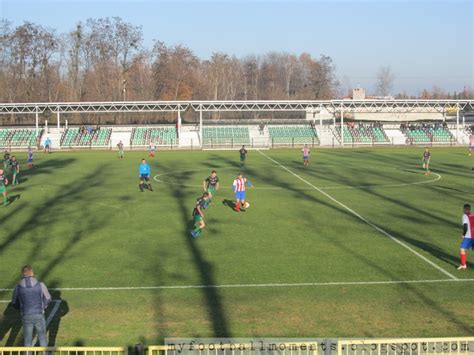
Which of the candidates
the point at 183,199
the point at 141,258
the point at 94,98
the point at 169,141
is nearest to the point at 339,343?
the point at 141,258

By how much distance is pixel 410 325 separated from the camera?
1120cm

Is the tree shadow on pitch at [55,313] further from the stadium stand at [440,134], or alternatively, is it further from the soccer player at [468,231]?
the stadium stand at [440,134]

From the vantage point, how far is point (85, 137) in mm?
70438

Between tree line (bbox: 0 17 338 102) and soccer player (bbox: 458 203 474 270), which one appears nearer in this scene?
soccer player (bbox: 458 203 474 270)

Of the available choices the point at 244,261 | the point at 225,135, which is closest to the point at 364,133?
the point at 225,135

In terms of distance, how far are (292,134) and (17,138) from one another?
3233 cm

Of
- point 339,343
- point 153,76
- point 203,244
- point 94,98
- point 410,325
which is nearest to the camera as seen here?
point 339,343

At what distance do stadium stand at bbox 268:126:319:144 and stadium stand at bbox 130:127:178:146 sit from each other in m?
12.0

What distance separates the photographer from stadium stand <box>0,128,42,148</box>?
6756 centimetres

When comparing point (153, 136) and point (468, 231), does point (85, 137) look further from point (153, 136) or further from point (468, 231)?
point (468, 231)

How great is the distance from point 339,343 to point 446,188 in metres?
24.2

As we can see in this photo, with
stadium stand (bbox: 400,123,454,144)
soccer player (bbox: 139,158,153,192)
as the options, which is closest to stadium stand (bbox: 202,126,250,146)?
stadium stand (bbox: 400,123,454,144)

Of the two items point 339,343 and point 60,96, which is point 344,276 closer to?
point 339,343

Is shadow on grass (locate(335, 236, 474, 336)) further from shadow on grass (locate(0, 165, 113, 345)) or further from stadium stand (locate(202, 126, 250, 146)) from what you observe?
stadium stand (locate(202, 126, 250, 146))
